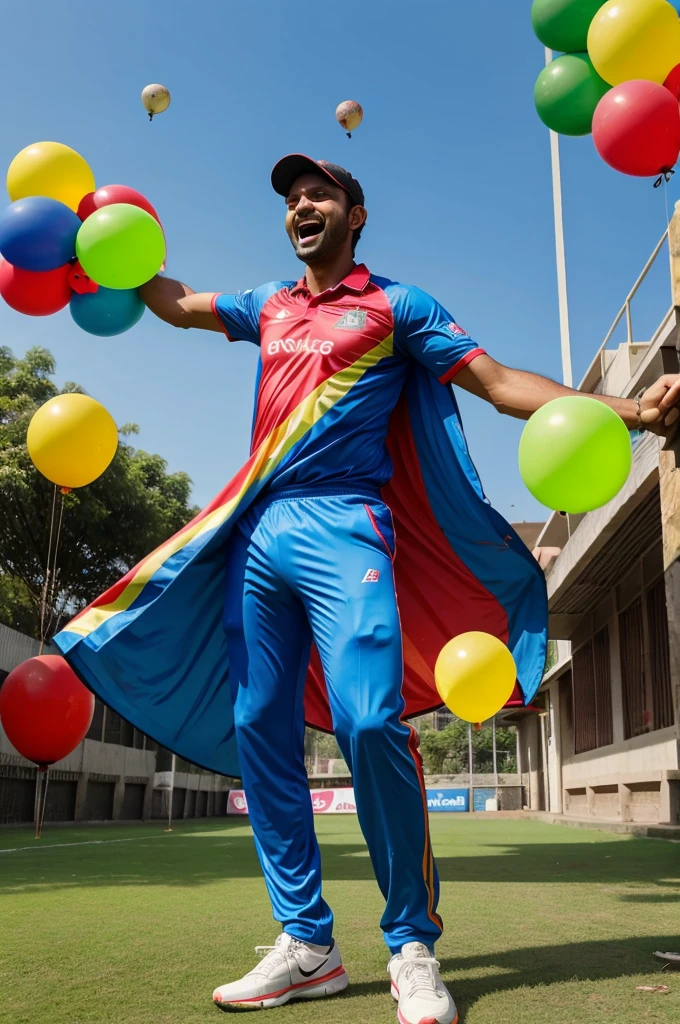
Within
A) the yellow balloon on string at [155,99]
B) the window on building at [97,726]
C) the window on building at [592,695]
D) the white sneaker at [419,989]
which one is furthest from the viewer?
the window on building at [97,726]

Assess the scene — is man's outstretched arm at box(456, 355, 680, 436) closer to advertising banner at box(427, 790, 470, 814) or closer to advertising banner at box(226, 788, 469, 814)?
advertising banner at box(226, 788, 469, 814)

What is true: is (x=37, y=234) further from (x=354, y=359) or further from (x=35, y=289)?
(x=354, y=359)

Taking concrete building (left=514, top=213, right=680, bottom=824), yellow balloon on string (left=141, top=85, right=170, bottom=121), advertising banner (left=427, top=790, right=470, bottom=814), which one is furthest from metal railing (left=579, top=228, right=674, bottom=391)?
advertising banner (left=427, top=790, right=470, bottom=814)

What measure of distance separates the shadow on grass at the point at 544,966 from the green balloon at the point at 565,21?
3835 millimetres

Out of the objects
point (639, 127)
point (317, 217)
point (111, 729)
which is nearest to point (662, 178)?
point (639, 127)

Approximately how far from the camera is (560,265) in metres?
22.3

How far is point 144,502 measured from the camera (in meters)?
25.9

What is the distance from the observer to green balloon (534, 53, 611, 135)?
14.1 ft

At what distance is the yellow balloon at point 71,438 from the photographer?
3.43 m

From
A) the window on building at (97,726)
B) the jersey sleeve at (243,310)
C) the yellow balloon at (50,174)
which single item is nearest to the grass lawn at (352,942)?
the jersey sleeve at (243,310)

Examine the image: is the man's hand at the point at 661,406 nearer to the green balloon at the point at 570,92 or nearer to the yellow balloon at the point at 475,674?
the yellow balloon at the point at 475,674

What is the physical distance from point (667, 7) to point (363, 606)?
9.97 ft

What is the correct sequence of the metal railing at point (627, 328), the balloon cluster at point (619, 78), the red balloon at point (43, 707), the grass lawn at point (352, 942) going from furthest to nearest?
the metal railing at point (627, 328) < the balloon cluster at point (619, 78) < the red balloon at point (43, 707) < the grass lawn at point (352, 942)

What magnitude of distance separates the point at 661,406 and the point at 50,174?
236 cm
